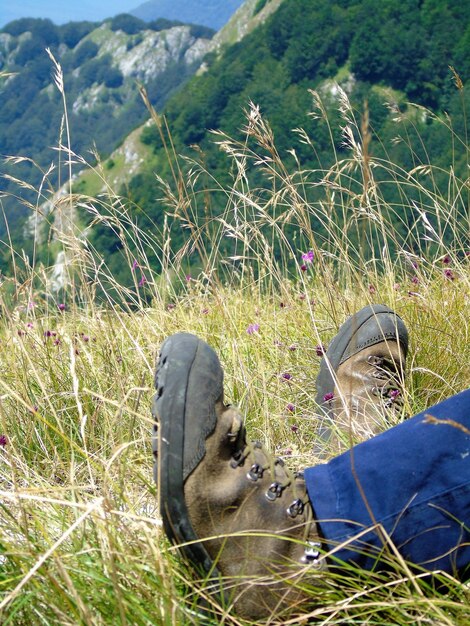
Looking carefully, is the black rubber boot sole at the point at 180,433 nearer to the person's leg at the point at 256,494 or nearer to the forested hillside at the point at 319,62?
the person's leg at the point at 256,494

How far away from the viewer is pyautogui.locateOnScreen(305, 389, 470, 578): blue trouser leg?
112 cm

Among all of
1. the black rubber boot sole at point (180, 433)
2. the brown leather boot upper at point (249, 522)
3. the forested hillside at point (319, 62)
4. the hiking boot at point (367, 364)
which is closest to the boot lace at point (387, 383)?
the hiking boot at point (367, 364)

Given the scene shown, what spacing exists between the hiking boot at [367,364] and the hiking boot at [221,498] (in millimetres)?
634

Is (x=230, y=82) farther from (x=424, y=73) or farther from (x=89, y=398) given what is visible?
→ (x=89, y=398)

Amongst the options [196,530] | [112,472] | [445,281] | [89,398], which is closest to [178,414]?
[196,530]

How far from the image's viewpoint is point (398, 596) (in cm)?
112

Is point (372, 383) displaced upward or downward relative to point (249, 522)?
downward

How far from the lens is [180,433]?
1.13 m

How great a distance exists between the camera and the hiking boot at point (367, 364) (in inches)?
72.6

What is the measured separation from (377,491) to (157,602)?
0.37 metres

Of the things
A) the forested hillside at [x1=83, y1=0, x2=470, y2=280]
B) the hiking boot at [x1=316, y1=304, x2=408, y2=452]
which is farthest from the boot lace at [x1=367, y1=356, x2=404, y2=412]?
the forested hillside at [x1=83, y1=0, x2=470, y2=280]

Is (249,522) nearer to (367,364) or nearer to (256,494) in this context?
(256,494)

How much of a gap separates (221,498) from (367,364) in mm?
834

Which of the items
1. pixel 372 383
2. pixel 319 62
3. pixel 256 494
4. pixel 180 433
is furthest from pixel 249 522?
pixel 319 62
